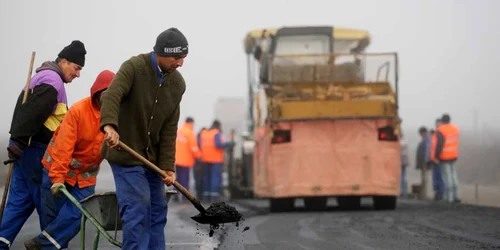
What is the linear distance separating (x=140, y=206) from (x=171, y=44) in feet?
3.28

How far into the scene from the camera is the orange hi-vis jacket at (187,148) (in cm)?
2059

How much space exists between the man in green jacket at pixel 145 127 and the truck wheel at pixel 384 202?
360 inches

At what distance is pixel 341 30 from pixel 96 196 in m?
12.1

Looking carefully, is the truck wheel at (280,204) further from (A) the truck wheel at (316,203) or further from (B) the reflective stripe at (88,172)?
(B) the reflective stripe at (88,172)

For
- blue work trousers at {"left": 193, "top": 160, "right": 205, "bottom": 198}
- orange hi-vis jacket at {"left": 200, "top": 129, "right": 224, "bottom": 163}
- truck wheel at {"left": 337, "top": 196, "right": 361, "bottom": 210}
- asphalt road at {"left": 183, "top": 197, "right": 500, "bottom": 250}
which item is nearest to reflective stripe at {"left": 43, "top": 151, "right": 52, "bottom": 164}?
asphalt road at {"left": 183, "top": 197, "right": 500, "bottom": 250}

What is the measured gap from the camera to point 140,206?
6176mm

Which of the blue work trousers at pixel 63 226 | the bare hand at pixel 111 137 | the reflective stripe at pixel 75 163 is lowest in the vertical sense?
the blue work trousers at pixel 63 226

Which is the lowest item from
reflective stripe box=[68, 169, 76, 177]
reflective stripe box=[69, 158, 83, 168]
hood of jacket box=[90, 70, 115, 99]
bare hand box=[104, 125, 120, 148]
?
reflective stripe box=[68, 169, 76, 177]

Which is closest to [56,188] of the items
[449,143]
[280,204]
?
[280,204]

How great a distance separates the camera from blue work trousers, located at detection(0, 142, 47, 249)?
292 inches

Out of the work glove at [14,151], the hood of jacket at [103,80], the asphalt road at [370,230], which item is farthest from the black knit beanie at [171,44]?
the asphalt road at [370,230]

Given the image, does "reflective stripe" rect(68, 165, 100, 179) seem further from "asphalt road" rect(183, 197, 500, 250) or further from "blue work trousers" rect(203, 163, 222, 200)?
"blue work trousers" rect(203, 163, 222, 200)

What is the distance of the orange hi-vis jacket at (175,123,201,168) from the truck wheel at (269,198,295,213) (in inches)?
211

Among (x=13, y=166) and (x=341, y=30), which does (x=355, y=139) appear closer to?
(x=341, y=30)
